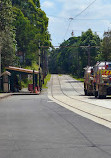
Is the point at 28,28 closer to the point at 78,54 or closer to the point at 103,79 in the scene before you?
the point at 78,54

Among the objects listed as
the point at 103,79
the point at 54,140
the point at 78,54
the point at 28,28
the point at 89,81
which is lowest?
the point at 54,140

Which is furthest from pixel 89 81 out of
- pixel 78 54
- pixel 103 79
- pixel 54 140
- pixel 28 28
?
pixel 78 54

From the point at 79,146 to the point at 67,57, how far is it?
16302cm

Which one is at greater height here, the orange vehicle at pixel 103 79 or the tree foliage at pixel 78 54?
the tree foliage at pixel 78 54

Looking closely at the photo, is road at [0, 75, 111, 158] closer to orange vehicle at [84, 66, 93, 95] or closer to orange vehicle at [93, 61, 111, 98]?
orange vehicle at [93, 61, 111, 98]

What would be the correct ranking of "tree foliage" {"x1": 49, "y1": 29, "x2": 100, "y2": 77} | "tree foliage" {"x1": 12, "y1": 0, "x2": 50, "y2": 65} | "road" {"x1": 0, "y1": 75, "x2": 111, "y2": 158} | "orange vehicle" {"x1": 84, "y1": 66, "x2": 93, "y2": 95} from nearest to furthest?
"road" {"x1": 0, "y1": 75, "x2": 111, "y2": 158} < "orange vehicle" {"x1": 84, "y1": 66, "x2": 93, "y2": 95} < "tree foliage" {"x1": 12, "y1": 0, "x2": 50, "y2": 65} < "tree foliage" {"x1": 49, "y1": 29, "x2": 100, "y2": 77}

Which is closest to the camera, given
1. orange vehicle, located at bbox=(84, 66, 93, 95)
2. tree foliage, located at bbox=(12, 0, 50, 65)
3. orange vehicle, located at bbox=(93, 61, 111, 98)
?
orange vehicle, located at bbox=(93, 61, 111, 98)

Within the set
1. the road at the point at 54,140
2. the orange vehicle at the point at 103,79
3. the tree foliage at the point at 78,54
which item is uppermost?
the tree foliage at the point at 78,54

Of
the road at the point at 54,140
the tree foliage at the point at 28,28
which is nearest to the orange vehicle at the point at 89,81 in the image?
the road at the point at 54,140

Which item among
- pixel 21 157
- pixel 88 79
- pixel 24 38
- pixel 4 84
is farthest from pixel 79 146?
pixel 24 38

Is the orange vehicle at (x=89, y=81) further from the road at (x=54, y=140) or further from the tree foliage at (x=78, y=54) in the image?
the tree foliage at (x=78, y=54)

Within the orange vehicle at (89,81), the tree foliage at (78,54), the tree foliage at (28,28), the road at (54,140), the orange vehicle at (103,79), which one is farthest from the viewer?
the tree foliage at (78,54)

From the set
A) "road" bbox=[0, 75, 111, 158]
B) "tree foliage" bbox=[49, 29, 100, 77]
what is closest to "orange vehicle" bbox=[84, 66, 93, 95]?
"road" bbox=[0, 75, 111, 158]

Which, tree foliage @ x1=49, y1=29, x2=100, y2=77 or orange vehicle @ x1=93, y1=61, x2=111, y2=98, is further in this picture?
tree foliage @ x1=49, y1=29, x2=100, y2=77
